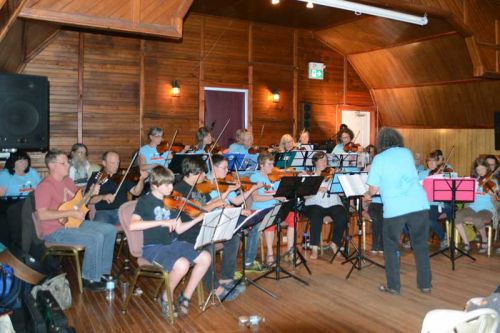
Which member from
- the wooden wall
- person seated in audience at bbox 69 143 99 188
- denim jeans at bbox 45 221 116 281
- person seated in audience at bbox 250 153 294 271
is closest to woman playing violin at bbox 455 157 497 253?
person seated in audience at bbox 250 153 294 271

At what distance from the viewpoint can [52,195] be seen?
5.20m

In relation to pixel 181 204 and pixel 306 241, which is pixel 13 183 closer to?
pixel 181 204

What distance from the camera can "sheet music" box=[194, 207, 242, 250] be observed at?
4336 millimetres

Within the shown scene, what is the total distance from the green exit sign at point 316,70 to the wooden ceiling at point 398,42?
673 mm

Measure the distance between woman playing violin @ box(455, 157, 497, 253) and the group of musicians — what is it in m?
0.01

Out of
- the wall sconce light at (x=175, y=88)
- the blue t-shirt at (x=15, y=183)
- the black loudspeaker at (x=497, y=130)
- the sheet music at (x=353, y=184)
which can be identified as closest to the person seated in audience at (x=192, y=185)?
the sheet music at (x=353, y=184)

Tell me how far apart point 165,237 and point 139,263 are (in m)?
0.34

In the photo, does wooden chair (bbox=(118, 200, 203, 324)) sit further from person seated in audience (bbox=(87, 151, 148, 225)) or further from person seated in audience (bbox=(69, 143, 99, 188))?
person seated in audience (bbox=(69, 143, 99, 188))

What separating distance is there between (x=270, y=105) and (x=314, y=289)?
7145 millimetres

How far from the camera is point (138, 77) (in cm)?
1048

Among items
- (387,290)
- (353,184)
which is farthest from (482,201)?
(387,290)

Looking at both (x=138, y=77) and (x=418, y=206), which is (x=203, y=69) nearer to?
(x=138, y=77)

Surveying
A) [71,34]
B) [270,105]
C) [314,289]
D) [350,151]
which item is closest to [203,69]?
[270,105]

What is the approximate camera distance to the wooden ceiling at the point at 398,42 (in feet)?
23.9
